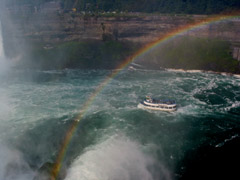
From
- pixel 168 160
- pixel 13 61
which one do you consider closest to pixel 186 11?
pixel 13 61

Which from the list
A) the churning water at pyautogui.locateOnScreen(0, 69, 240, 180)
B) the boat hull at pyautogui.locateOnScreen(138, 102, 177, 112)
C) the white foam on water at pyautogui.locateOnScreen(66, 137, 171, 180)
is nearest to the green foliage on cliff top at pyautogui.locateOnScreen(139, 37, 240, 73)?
the churning water at pyautogui.locateOnScreen(0, 69, 240, 180)

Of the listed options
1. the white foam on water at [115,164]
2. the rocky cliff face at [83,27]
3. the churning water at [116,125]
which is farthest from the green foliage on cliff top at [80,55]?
the white foam on water at [115,164]

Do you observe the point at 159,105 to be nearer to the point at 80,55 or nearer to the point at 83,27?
the point at 80,55

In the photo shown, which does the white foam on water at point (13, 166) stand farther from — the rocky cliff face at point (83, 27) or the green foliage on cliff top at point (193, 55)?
the rocky cliff face at point (83, 27)

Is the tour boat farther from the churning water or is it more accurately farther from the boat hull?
the churning water

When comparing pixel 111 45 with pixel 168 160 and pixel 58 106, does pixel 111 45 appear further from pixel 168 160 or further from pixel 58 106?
pixel 168 160

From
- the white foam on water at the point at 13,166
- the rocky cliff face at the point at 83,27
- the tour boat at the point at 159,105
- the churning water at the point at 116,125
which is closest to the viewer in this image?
the white foam on water at the point at 13,166
